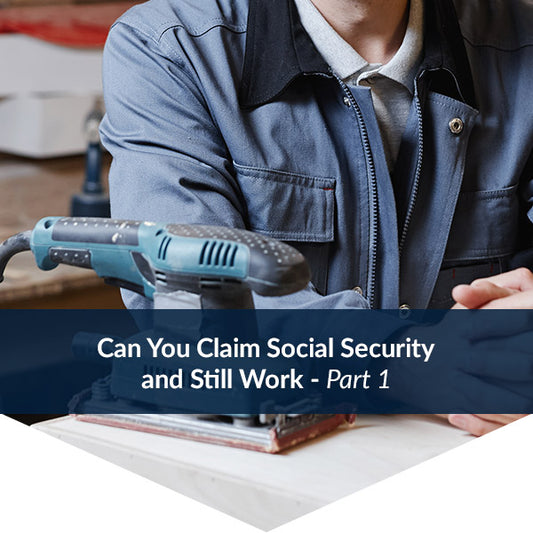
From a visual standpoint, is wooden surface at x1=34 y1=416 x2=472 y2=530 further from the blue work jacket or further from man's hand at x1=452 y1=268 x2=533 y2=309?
the blue work jacket

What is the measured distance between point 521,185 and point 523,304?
0.41 metres

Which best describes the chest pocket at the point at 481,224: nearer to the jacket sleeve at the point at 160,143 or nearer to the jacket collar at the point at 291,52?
the jacket collar at the point at 291,52

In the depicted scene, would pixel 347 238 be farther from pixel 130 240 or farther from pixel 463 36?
pixel 130 240

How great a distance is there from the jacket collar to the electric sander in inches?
15.2

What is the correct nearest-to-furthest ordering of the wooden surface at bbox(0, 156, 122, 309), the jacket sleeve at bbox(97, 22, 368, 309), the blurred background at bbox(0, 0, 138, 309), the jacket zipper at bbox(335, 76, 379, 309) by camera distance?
1. the jacket sleeve at bbox(97, 22, 368, 309)
2. the jacket zipper at bbox(335, 76, 379, 309)
3. the wooden surface at bbox(0, 156, 122, 309)
4. the blurred background at bbox(0, 0, 138, 309)

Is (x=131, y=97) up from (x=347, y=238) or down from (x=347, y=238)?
up

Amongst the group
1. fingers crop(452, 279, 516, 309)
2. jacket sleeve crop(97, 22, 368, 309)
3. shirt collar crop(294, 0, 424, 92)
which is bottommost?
fingers crop(452, 279, 516, 309)

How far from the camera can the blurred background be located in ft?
7.80

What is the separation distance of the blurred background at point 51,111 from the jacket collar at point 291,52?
1233mm

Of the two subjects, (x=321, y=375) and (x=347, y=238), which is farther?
(x=347, y=238)

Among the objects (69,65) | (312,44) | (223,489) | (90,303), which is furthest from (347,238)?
(69,65)

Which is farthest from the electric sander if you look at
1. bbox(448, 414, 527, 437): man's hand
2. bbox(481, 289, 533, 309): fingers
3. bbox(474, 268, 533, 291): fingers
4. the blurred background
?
the blurred background

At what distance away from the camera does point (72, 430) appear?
791mm

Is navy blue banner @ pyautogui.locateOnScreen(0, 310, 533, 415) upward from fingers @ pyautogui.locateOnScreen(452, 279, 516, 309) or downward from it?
downward
